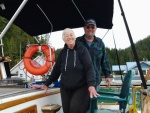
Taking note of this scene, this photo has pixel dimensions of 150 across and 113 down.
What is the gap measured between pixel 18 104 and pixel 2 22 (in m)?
22.0

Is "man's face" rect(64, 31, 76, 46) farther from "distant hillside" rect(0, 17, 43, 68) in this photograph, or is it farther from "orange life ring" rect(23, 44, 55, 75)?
A: "distant hillside" rect(0, 17, 43, 68)

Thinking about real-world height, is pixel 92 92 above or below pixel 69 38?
below

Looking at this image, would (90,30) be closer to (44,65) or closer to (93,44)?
(93,44)

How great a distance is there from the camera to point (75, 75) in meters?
3.04

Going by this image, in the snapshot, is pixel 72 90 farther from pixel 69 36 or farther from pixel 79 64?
pixel 69 36

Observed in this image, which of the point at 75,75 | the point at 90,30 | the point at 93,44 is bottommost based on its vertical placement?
the point at 75,75

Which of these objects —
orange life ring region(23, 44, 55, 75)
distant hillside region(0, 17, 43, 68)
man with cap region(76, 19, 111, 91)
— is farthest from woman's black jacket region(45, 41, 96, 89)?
distant hillside region(0, 17, 43, 68)

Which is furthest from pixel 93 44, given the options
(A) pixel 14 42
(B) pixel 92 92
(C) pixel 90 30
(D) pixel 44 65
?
(A) pixel 14 42

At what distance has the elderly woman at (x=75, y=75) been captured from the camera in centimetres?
303

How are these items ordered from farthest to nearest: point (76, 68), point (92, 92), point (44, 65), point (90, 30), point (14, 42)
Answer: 1. point (14, 42)
2. point (44, 65)
3. point (90, 30)
4. point (76, 68)
5. point (92, 92)

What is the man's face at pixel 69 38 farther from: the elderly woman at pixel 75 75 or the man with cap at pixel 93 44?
the man with cap at pixel 93 44

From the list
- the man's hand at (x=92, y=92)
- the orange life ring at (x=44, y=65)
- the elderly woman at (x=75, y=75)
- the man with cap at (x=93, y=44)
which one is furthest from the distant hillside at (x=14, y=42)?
the man's hand at (x=92, y=92)

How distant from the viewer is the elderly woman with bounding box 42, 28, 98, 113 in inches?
119

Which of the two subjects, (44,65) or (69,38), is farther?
(44,65)
